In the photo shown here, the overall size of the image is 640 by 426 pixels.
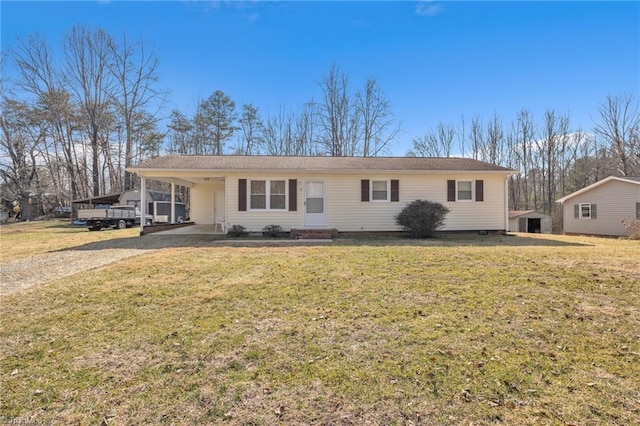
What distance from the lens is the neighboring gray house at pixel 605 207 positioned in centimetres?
1753

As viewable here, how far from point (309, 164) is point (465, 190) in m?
6.78

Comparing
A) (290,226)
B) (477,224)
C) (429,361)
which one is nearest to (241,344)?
(429,361)

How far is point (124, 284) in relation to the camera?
526 centimetres

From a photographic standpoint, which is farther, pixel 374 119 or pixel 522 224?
pixel 374 119

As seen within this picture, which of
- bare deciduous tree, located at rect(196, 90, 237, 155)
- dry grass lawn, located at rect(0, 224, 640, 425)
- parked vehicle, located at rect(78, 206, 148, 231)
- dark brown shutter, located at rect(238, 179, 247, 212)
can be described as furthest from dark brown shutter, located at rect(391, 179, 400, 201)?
bare deciduous tree, located at rect(196, 90, 237, 155)

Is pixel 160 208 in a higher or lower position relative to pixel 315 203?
higher

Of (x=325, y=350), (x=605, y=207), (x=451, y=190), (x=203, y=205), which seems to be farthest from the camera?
(x=605, y=207)

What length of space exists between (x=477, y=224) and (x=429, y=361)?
12.3 m

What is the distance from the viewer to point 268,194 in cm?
1298

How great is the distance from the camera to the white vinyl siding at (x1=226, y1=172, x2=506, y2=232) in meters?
12.9

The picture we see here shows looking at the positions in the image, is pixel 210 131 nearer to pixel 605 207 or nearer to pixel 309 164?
pixel 309 164

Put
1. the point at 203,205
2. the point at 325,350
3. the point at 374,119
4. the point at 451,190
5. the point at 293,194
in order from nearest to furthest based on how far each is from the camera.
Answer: the point at 325,350
the point at 293,194
the point at 451,190
the point at 203,205
the point at 374,119

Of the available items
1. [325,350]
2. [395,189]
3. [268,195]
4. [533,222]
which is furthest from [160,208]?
[533,222]

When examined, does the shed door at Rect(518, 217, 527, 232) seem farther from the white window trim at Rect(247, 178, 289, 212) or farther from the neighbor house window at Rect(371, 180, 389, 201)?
the white window trim at Rect(247, 178, 289, 212)
